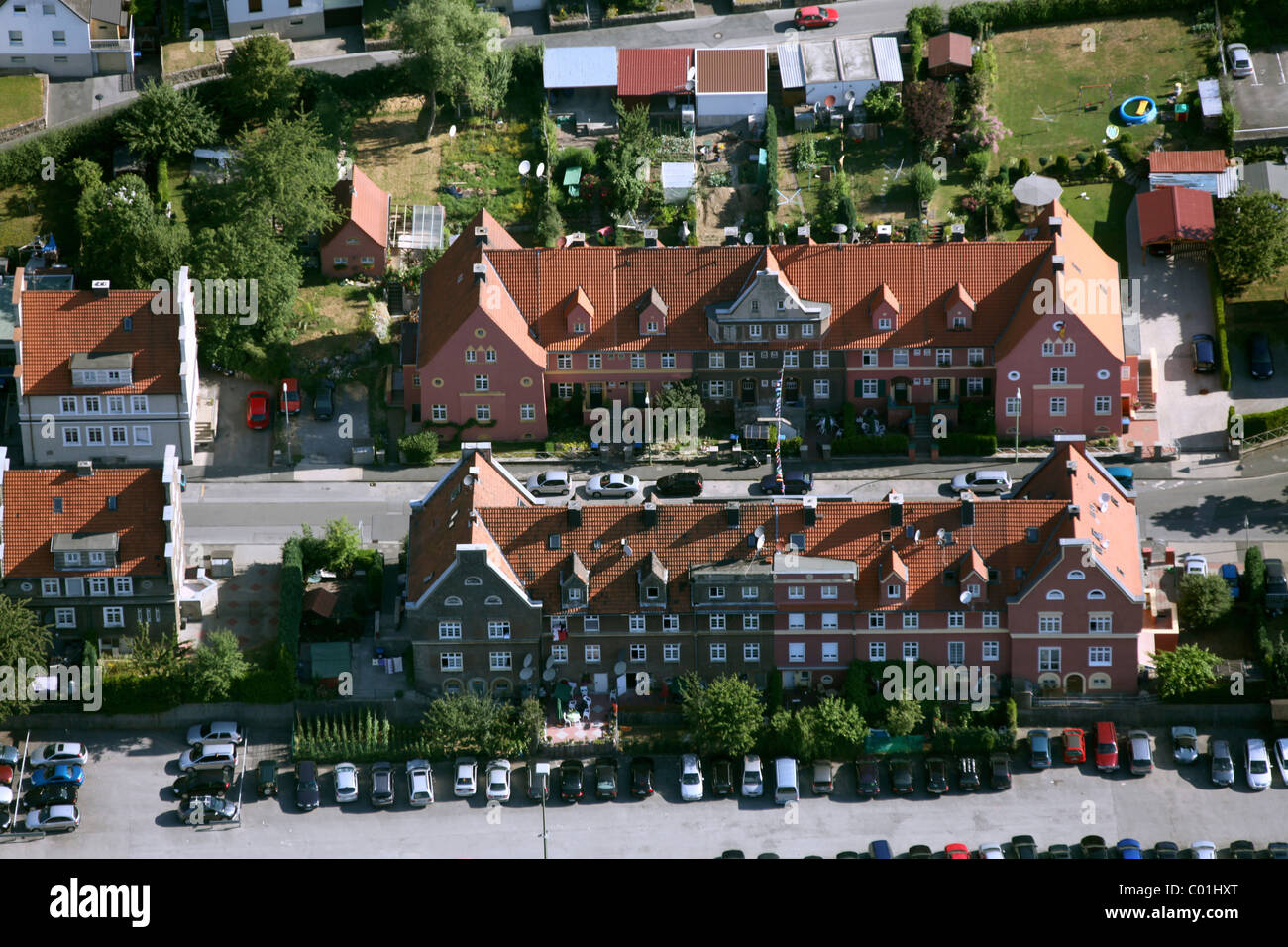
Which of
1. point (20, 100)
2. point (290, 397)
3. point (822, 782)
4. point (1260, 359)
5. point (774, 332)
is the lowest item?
point (822, 782)

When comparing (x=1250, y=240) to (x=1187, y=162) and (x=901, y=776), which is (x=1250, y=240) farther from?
(x=901, y=776)

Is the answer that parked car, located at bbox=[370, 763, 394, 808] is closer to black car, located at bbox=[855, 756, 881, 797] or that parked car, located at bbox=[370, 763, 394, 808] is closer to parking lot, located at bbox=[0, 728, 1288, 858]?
parking lot, located at bbox=[0, 728, 1288, 858]

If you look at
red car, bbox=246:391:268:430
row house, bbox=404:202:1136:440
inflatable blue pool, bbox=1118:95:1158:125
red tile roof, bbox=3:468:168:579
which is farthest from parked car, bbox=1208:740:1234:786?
red car, bbox=246:391:268:430

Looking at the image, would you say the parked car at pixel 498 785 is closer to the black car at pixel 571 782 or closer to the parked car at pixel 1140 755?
the black car at pixel 571 782

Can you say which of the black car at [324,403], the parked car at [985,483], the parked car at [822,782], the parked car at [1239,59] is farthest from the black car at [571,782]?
the parked car at [1239,59]

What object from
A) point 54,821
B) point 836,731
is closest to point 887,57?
point 836,731

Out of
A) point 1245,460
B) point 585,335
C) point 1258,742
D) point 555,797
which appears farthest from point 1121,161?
point 555,797
